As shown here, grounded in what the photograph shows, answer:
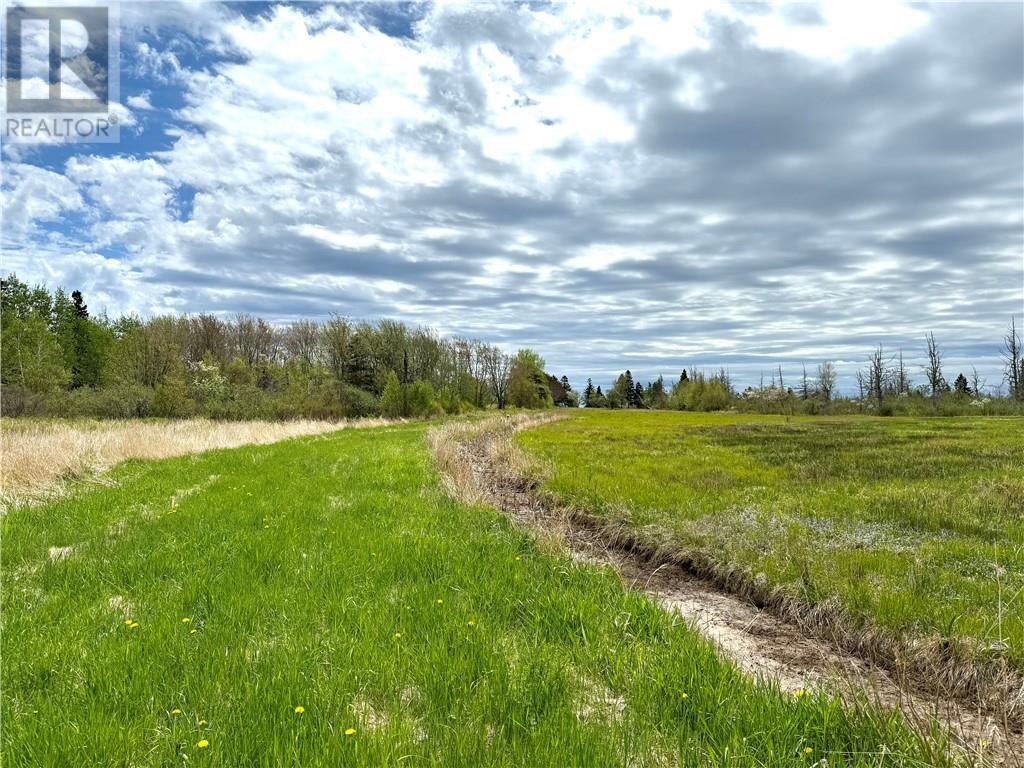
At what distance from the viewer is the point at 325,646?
13.6ft

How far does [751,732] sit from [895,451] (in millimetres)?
21182

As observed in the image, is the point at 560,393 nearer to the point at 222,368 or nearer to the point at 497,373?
the point at 497,373

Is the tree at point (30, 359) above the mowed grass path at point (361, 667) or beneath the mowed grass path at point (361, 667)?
above

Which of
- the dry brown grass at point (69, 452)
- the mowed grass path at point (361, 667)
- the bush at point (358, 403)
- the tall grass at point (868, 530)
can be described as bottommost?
the tall grass at point (868, 530)

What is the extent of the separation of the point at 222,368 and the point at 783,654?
207 feet

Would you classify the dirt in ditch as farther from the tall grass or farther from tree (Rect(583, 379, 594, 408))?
tree (Rect(583, 379, 594, 408))

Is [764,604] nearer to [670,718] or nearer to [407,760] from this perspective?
[670,718]

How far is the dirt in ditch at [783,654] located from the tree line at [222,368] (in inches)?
1519

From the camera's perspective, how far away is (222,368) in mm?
57250

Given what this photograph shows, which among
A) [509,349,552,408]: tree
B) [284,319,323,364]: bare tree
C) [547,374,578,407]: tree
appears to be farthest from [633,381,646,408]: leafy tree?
[284,319,323,364]: bare tree

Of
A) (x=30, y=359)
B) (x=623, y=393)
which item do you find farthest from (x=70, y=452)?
(x=623, y=393)

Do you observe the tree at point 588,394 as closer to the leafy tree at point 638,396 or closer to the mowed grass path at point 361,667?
the leafy tree at point 638,396

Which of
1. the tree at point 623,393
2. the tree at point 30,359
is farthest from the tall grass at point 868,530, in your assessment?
the tree at point 623,393

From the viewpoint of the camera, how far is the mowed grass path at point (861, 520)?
5723 mm
